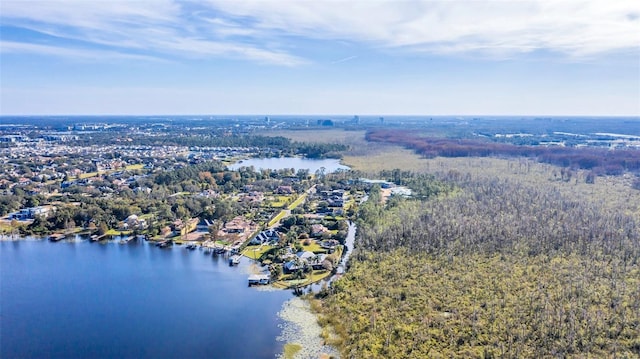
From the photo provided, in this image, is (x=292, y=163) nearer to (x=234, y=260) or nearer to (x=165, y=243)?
(x=165, y=243)

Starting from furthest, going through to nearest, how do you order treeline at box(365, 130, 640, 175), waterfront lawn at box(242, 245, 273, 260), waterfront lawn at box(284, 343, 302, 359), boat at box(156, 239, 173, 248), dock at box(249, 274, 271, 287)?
1. treeline at box(365, 130, 640, 175)
2. boat at box(156, 239, 173, 248)
3. waterfront lawn at box(242, 245, 273, 260)
4. dock at box(249, 274, 271, 287)
5. waterfront lawn at box(284, 343, 302, 359)

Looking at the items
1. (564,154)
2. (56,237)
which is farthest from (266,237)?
(564,154)

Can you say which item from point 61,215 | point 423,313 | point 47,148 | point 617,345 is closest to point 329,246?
point 423,313

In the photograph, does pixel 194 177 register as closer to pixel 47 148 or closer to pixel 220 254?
pixel 220 254

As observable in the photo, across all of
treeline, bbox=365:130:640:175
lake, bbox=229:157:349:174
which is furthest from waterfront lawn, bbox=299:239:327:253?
treeline, bbox=365:130:640:175

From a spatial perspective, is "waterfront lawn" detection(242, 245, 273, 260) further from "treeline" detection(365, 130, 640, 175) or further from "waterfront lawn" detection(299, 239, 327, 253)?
"treeline" detection(365, 130, 640, 175)

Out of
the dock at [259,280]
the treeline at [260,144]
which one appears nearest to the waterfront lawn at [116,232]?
the dock at [259,280]
